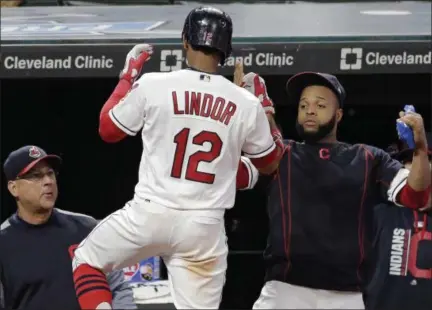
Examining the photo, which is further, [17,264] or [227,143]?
[17,264]

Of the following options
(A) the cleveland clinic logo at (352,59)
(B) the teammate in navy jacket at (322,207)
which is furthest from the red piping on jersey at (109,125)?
(A) the cleveland clinic logo at (352,59)

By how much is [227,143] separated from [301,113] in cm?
53

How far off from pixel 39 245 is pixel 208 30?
1.56 meters

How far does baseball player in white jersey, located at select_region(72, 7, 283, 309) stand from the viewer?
16.3 ft

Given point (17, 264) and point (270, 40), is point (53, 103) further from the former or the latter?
point (17, 264)

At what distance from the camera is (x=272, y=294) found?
541cm

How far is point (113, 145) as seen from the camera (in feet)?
30.1

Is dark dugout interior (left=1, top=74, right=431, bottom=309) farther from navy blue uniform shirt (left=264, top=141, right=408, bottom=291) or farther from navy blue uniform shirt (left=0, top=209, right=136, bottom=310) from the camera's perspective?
navy blue uniform shirt (left=264, top=141, right=408, bottom=291)

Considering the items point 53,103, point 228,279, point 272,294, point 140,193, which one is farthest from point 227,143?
point 53,103

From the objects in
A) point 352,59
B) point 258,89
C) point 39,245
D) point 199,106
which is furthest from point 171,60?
point 199,106

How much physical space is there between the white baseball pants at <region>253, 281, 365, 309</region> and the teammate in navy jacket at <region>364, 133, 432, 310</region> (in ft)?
3.18

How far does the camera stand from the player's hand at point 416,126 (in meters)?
5.14

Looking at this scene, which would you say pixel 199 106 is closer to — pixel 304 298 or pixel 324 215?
pixel 324 215

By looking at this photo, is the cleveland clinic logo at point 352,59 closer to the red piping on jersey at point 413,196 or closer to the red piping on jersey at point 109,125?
the red piping on jersey at point 413,196
